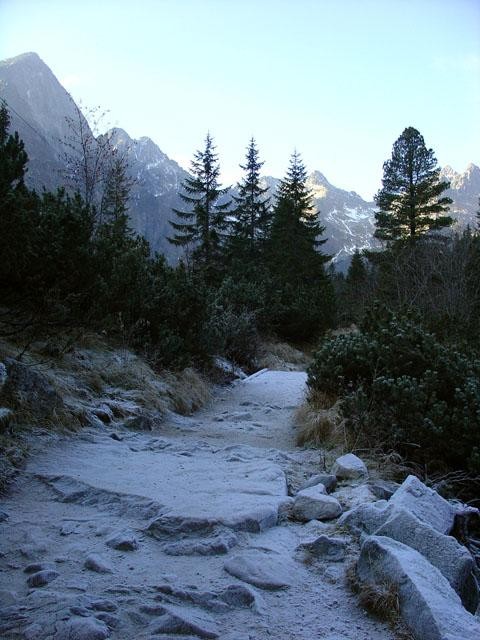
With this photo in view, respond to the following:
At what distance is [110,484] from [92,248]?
4.11 meters

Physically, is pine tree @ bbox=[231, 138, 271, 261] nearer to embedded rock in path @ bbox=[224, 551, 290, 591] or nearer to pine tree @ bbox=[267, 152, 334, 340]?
pine tree @ bbox=[267, 152, 334, 340]

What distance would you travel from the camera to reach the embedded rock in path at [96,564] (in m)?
2.18

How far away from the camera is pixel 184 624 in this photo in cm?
179

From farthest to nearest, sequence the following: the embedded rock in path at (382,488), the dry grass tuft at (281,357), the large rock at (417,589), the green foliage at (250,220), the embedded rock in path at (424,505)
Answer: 1. the green foliage at (250,220)
2. the dry grass tuft at (281,357)
3. the embedded rock in path at (382,488)
4. the embedded rock in path at (424,505)
5. the large rock at (417,589)

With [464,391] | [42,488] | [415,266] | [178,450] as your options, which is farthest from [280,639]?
[415,266]

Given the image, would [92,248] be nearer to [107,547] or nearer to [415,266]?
[107,547]

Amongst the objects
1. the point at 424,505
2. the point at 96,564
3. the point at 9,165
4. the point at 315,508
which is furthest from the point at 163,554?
the point at 9,165

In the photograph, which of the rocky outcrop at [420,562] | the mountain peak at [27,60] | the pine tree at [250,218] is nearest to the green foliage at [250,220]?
the pine tree at [250,218]

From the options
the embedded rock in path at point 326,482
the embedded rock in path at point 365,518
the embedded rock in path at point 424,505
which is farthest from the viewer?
the embedded rock in path at point 326,482

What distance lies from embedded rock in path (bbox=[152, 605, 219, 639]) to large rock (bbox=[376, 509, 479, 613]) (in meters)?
1.18

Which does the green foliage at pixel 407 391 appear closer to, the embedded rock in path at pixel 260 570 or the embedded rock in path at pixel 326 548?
the embedded rock in path at pixel 326 548

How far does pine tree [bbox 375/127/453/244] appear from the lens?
25.4 metres

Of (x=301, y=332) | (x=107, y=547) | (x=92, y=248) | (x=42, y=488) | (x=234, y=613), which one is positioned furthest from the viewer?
(x=301, y=332)

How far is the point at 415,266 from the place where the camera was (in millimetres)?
17875
